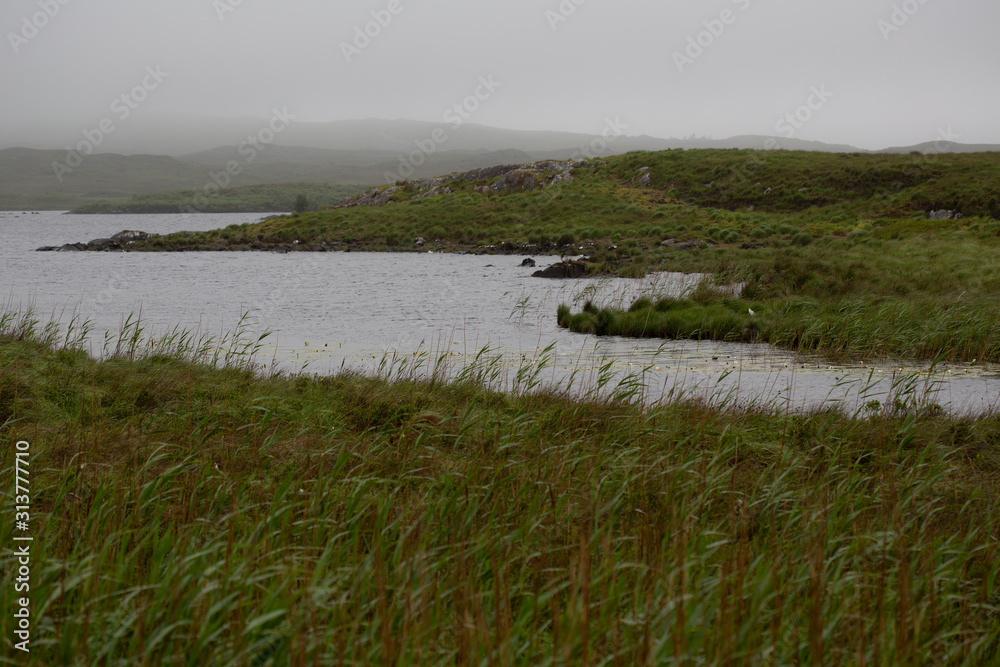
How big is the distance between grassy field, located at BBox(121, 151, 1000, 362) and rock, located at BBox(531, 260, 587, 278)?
68 centimetres

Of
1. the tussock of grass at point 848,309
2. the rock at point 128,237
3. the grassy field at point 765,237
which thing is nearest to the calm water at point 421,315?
the tussock of grass at point 848,309

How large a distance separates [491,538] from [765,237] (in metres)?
43.2

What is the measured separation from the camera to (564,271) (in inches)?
1313

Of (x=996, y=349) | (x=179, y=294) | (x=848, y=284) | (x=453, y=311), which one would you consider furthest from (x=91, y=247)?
(x=996, y=349)

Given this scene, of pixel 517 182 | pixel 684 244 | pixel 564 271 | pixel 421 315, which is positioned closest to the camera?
pixel 421 315

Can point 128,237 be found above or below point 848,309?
above

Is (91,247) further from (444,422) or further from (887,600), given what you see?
(887,600)

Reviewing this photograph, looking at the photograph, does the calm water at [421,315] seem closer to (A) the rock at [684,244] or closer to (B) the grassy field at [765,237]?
(B) the grassy field at [765,237]

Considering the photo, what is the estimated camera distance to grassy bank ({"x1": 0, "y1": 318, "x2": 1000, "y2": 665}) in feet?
10.6

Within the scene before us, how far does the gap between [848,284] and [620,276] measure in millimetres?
10968

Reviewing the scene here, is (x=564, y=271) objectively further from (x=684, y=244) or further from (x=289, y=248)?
(x=289, y=248)

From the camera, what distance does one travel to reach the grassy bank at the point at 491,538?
10.6 feet

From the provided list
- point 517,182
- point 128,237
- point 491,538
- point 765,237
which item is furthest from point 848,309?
point 517,182

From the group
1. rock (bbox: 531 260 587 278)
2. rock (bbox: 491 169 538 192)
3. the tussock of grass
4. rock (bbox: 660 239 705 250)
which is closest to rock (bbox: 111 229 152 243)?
rock (bbox: 491 169 538 192)
